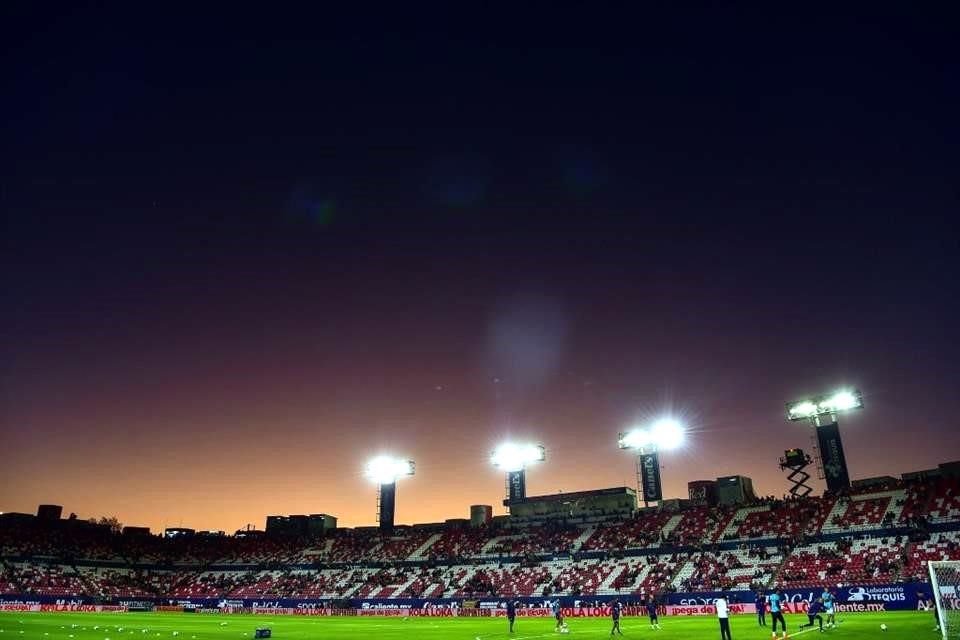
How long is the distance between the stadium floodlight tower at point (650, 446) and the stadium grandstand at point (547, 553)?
2.37 m

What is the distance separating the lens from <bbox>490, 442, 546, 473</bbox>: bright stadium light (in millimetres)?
96500

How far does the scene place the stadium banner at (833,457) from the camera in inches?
2943

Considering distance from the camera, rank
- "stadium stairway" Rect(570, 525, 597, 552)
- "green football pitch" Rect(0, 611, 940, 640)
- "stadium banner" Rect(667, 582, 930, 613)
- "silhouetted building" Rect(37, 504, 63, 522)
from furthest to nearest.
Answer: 1. "silhouetted building" Rect(37, 504, 63, 522)
2. "stadium stairway" Rect(570, 525, 597, 552)
3. "stadium banner" Rect(667, 582, 930, 613)
4. "green football pitch" Rect(0, 611, 940, 640)

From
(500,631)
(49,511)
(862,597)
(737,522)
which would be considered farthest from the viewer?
(49,511)

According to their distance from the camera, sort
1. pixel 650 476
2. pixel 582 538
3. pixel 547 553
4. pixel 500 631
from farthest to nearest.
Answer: pixel 650 476, pixel 582 538, pixel 547 553, pixel 500 631

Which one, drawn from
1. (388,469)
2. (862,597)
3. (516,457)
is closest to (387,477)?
(388,469)

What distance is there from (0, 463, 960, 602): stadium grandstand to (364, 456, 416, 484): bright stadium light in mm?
8723

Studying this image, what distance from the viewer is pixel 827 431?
249 feet

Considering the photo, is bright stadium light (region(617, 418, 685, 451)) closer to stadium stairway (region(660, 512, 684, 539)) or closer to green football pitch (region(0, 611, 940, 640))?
stadium stairway (region(660, 512, 684, 539))

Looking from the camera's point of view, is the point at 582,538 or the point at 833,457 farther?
the point at 582,538

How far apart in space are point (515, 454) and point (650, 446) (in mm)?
20732

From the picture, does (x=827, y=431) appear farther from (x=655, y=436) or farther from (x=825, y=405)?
(x=655, y=436)

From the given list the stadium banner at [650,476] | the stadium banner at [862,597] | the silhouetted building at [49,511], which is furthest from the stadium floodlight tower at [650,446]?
the silhouetted building at [49,511]

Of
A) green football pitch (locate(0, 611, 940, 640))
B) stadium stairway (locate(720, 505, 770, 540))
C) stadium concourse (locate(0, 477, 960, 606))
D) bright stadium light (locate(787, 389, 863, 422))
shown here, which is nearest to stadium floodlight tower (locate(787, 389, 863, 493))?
bright stadium light (locate(787, 389, 863, 422))
